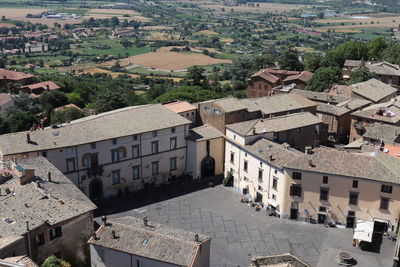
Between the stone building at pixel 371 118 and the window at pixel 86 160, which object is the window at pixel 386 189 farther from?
the window at pixel 86 160

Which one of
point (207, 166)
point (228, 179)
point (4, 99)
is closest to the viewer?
point (228, 179)

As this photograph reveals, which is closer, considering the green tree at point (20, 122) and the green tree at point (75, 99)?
the green tree at point (20, 122)

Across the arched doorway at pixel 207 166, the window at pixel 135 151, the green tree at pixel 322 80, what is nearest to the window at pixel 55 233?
the window at pixel 135 151

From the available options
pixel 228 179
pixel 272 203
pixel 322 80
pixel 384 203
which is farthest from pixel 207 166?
pixel 322 80

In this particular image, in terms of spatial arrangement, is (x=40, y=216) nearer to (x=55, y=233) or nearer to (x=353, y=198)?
(x=55, y=233)

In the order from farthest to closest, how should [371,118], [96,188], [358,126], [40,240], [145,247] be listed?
1. [358,126]
2. [371,118]
3. [96,188]
4. [40,240]
5. [145,247]

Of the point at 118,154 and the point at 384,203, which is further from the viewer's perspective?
the point at 118,154

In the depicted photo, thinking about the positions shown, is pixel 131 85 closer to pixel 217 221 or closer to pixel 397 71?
pixel 397 71
